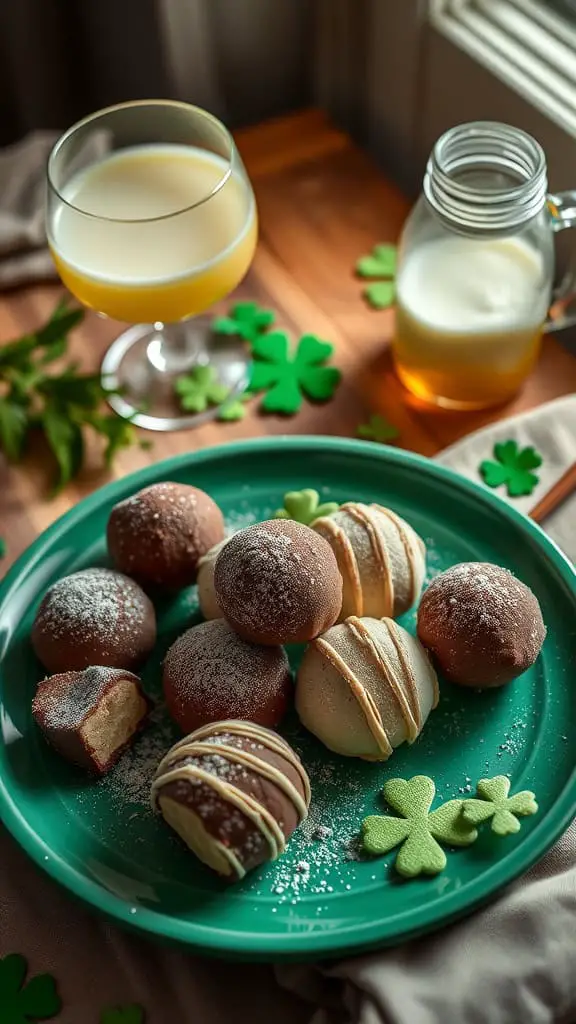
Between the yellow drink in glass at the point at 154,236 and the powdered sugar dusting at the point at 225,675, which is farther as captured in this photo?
the yellow drink in glass at the point at 154,236

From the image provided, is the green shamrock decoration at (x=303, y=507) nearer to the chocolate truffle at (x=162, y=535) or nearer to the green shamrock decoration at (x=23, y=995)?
the chocolate truffle at (x=162, y=535)

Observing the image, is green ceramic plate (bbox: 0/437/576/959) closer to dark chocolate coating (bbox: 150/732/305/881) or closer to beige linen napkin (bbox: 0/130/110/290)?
dark chocolate coating (bbox: 150/732/305/881)

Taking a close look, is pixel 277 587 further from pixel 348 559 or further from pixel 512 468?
pixel 512 468

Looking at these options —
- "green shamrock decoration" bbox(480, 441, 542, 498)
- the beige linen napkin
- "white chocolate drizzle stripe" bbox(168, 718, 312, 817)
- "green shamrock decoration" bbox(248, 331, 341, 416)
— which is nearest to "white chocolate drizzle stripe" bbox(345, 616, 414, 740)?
"white chocolate drizzle stripe" bbox(168, 718, 312, 817)

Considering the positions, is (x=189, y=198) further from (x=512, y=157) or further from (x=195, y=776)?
(x=195, y=776)

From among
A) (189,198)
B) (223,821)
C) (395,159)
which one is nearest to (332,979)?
(223,821)

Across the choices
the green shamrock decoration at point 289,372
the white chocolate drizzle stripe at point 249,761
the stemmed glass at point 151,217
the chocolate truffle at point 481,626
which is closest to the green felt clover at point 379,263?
the green shamrock decoration at point 289,372
